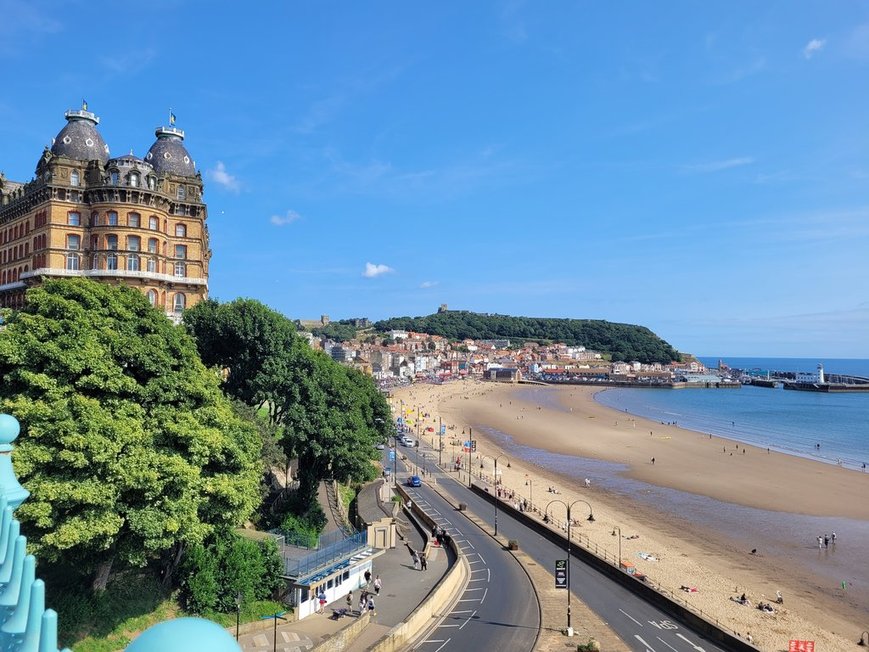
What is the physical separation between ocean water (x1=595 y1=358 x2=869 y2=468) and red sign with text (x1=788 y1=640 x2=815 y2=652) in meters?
54.8

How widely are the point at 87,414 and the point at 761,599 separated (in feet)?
112

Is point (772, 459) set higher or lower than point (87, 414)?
lower

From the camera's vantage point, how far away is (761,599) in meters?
33.1

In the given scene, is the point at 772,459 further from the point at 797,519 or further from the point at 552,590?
the point at 552,590

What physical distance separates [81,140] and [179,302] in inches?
579

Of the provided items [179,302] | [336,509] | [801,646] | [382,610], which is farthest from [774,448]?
[179,302]

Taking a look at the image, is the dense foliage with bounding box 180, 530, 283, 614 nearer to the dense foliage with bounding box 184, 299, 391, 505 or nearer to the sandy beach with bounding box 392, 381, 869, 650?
the dense foliage with bounding box 184, 299, 391, 505

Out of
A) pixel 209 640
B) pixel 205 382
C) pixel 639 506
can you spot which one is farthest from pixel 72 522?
pixel 639 506

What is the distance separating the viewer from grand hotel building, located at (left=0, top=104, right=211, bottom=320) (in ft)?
155

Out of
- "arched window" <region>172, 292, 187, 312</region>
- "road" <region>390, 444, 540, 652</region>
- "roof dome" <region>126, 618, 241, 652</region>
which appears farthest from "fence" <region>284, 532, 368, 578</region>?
"arched window" <region>172, 292, 187, 312</region>

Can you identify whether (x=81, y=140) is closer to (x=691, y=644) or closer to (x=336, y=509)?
(x=336, y=509)

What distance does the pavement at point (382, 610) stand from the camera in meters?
22.3

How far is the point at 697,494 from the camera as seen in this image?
57344mm

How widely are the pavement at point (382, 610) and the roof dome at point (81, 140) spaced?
3887 centimetres
